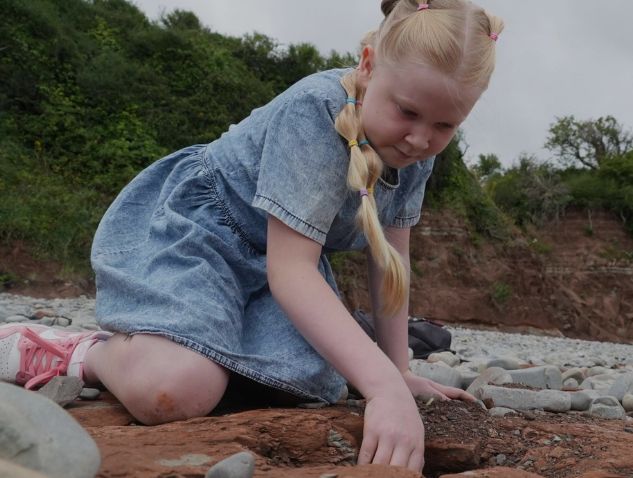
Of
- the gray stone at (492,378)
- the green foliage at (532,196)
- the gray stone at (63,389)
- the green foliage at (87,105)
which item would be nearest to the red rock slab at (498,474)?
the gray stone at (63,389)

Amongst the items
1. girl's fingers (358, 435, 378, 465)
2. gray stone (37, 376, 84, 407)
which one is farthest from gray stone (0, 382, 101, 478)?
gray stone (37, 376, 84, 407)

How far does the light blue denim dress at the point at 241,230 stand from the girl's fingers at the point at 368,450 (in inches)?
19.8

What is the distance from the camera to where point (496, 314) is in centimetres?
1619

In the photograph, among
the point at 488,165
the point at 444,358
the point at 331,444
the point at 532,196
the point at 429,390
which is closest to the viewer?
the point at 331,444

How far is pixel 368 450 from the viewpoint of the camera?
1.61 metres

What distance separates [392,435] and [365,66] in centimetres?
113

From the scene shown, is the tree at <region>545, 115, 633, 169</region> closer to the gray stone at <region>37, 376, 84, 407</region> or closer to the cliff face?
Result: the cliff face

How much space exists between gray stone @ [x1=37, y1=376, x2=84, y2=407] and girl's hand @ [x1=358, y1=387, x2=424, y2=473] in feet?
3.00

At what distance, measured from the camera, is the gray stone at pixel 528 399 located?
2.50m

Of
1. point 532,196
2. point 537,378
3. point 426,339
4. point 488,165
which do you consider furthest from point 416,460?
point 488,165

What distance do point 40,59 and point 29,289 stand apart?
5.60 metres

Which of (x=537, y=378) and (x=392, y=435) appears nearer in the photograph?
(x=392, y=435)

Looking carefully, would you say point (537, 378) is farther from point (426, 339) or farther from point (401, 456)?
point (401, 456)

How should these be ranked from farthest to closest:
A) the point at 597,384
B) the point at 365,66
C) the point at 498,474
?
the point at 597,384, the point at 365,66, the point at 498,474
